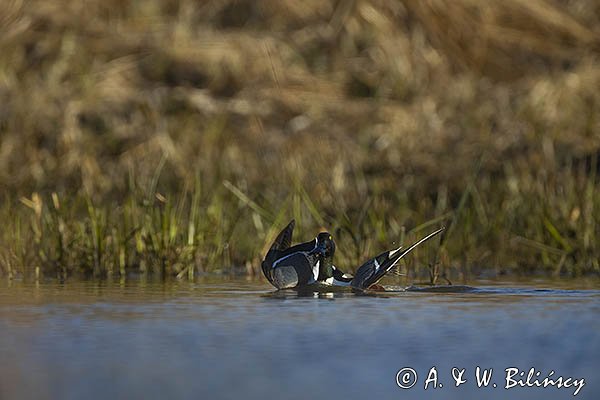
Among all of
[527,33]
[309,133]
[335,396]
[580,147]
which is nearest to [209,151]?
[309,133]

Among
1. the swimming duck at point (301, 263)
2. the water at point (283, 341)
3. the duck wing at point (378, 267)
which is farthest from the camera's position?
the swimming duck at point (301, 263)

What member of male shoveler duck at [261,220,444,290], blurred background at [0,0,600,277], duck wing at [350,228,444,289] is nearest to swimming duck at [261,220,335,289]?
male shoveler duck at [261,220,444,290]

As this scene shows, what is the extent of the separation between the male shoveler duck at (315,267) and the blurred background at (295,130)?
0.99 metres

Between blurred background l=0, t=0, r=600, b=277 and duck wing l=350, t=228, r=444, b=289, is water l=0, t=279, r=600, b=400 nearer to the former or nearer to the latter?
duck wing l=350, t=228, r=444, b=289

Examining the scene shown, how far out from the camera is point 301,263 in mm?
5488

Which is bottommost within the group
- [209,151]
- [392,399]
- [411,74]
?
[392,399]

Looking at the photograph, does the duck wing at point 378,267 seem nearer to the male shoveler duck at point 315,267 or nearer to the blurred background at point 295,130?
the male shoveler duck at point 315,267

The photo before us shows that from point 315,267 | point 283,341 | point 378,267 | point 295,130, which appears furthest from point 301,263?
point 295,130

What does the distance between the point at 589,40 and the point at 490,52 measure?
2.66 ft

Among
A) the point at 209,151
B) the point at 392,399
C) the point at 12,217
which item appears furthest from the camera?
the point at 209,151

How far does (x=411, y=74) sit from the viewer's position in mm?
11102

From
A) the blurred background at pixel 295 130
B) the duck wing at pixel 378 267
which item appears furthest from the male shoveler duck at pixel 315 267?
the blurred background at pixel 295 130

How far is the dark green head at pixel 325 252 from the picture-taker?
540 centimetres

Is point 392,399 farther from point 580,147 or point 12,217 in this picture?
point 580,147
